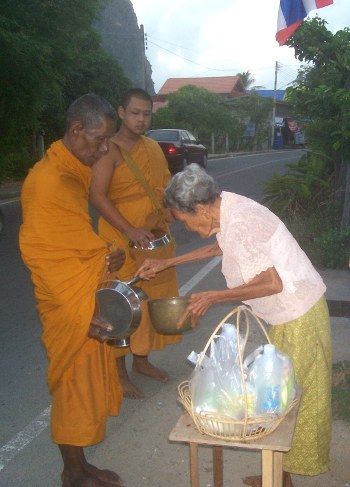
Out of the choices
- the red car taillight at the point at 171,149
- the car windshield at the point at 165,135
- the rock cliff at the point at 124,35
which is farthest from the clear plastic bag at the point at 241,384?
the rock cliff at the point at 124,35

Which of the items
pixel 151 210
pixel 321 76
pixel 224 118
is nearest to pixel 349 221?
pixel 321 76

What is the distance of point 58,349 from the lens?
3.05 metres

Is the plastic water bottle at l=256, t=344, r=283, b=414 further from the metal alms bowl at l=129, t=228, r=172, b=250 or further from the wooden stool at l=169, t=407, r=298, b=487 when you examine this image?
the metal alms bowl at l=129, t=228, r=172, b=250

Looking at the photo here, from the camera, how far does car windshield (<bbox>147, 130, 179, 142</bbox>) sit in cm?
2294

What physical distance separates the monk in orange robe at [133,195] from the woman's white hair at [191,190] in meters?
1.31

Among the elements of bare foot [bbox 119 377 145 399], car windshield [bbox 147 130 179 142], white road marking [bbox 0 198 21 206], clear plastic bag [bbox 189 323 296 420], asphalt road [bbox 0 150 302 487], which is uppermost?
clear plastic bag [bbox 189 323 296 420]

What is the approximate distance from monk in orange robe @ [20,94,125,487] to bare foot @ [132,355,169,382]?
1513 millimetres

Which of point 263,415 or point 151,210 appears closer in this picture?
point 263,415

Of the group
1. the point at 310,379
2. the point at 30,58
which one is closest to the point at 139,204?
the point at 310,379

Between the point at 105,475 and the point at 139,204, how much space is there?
174 cm

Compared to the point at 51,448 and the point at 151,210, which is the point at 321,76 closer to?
the point at 151,210

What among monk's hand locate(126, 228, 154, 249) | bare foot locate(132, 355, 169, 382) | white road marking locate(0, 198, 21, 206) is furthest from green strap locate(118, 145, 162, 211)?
white road marking locate(0, 198, 21, 206)

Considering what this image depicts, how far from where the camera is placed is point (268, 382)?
2377mm

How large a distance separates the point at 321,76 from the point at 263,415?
8.89 metres
